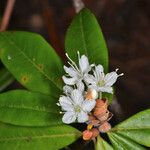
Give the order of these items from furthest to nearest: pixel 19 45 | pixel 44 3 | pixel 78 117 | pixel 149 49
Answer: pixel 149 49, pixel 44 3, pixel 19 45, pixel 78 117

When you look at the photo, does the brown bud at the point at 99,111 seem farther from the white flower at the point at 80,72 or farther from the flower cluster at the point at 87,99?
the white flower at the point at 80,72

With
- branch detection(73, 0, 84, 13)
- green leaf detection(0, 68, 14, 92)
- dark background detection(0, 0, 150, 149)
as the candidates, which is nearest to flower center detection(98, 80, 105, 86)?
branch detection(73, 0, 84, 13)

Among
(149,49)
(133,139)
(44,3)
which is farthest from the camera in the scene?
(149,49)

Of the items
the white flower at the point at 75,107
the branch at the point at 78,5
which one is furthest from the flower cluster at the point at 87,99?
the branch at the point at 78,5

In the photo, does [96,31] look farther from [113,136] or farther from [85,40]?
[113,136]

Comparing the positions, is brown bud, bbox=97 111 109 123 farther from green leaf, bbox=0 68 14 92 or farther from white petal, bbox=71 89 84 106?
green leaf, bbox=0 68 14 92

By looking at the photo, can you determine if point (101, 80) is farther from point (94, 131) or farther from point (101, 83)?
point (94, 131)

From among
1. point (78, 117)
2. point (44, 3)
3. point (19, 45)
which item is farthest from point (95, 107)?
point (44, 3)

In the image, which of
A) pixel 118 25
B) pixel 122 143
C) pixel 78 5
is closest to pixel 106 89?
pixel 122 143
